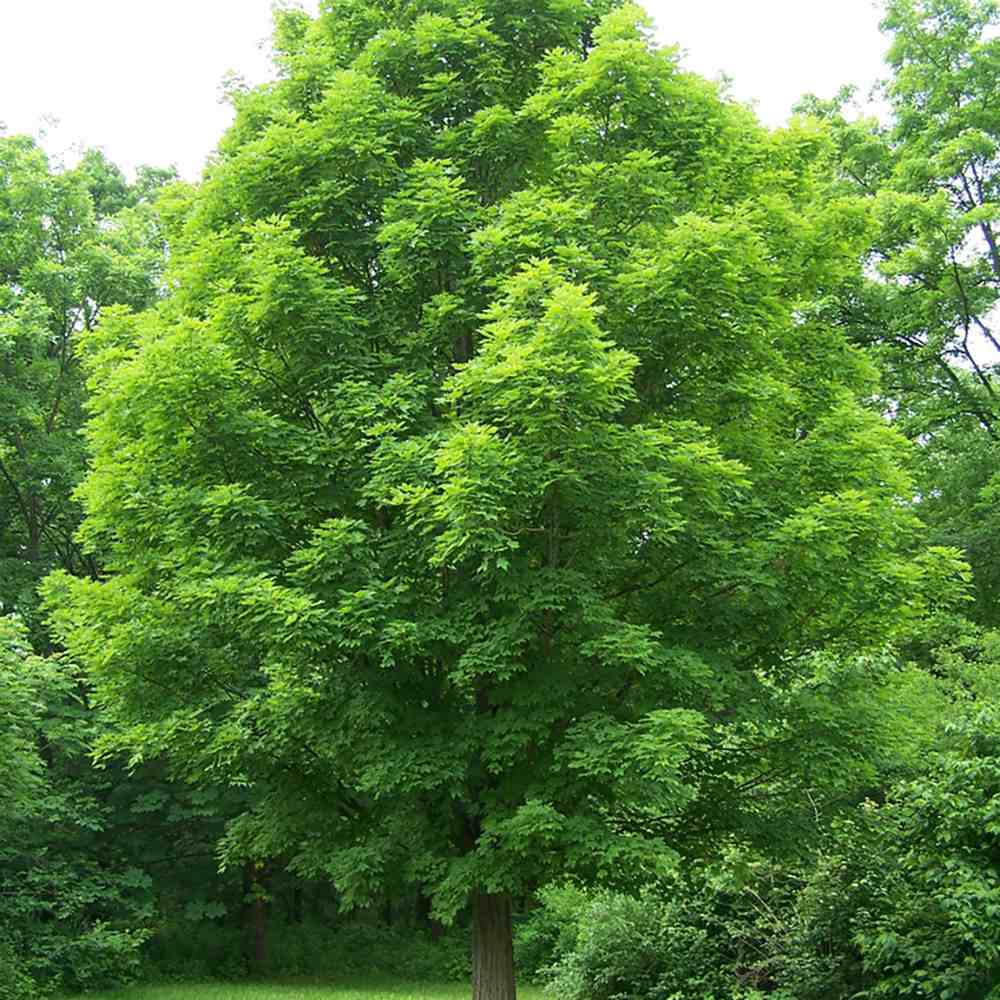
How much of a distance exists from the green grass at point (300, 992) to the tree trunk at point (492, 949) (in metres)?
9.54

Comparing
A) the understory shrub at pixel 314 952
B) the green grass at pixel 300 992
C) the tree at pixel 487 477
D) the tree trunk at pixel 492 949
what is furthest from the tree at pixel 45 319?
the tree trunk at pixel 492 949

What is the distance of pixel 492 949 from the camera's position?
1004 cm

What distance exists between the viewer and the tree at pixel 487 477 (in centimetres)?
838

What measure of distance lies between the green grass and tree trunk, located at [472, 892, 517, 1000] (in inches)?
375

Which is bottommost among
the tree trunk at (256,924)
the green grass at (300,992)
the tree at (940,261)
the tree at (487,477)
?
the green grass at (300,992)

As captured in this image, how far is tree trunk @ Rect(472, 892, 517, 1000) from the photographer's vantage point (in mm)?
9961

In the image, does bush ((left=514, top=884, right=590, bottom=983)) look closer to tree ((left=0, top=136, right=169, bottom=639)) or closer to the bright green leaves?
tree ((left=0, top=136, right=169, bottom=639))

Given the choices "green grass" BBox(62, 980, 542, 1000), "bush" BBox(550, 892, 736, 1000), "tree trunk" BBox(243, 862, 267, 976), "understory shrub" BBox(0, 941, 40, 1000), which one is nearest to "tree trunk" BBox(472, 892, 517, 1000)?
"bush" BBox(550, 892, 736, 1000)

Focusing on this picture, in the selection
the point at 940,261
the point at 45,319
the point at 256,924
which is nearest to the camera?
the point at 940,261

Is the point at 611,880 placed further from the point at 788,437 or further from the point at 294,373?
the point at 294,373

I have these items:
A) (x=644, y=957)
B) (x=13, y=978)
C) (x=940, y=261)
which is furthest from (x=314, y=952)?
(x=940, y=261)

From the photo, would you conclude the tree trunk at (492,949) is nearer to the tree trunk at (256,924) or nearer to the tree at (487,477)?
the tree at (487,477)

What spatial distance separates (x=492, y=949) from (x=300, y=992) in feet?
39.6

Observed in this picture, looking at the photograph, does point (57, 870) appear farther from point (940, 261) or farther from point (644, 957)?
point (940, 261)
